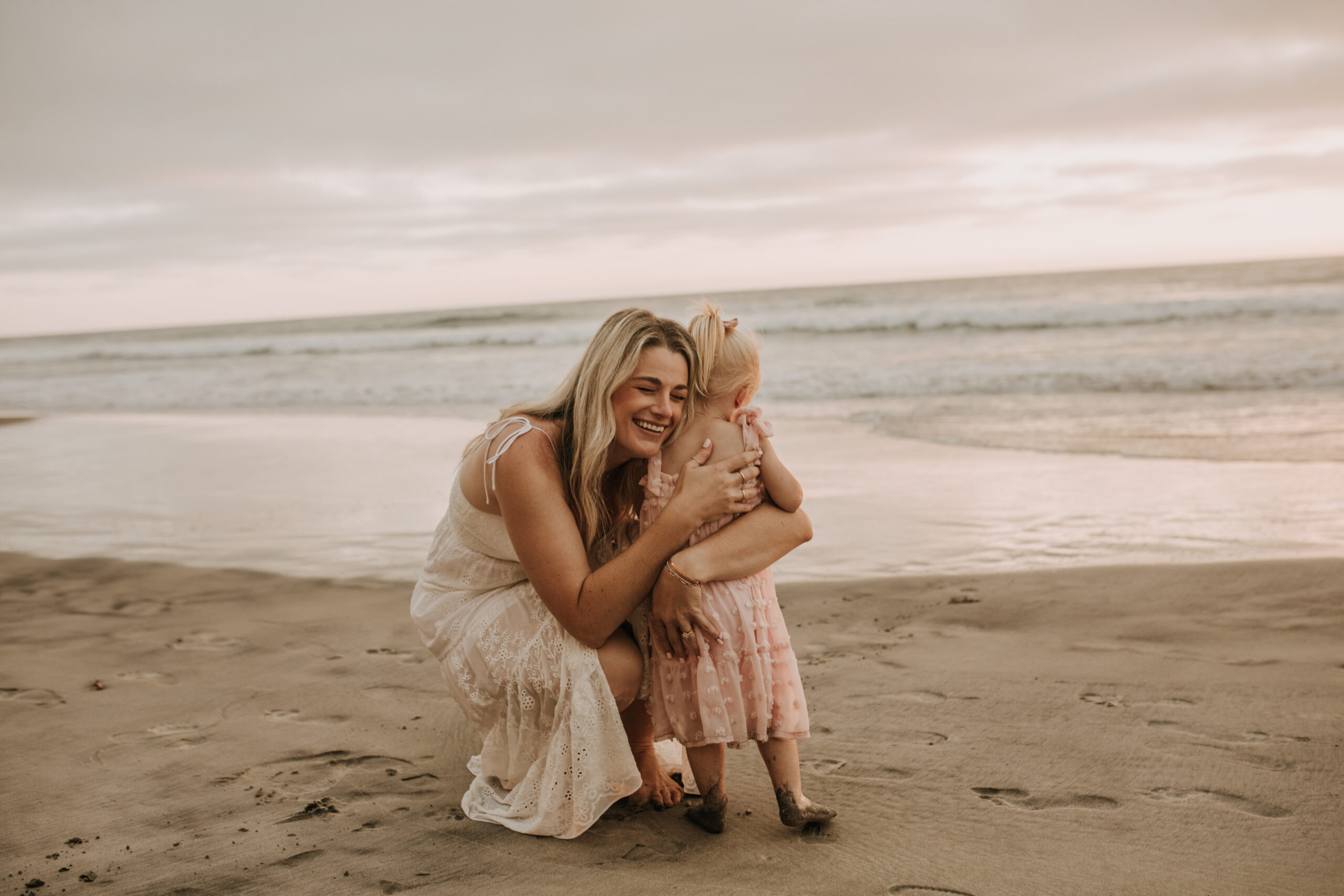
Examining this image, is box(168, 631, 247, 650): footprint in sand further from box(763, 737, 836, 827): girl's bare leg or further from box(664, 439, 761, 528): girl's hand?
box(763, 737, 836, 827): girl's bare leg

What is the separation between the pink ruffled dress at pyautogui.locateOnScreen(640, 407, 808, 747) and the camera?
246cm

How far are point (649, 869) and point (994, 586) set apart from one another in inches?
114

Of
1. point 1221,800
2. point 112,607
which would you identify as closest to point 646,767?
point 1221,800

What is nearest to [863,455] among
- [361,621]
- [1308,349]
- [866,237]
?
[361,621]

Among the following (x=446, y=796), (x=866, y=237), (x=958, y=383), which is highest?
(x=866, y=237)

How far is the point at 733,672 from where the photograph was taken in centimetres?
247

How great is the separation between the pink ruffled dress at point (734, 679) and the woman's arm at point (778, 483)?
0.15 m

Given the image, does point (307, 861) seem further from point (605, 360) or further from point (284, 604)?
point (284, 604)

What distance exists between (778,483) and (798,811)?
0.91m

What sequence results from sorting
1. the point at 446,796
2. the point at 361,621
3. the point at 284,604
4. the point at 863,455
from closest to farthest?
the point at 446,796
the point at 361,621
the point at 284,604
the point at 863,455

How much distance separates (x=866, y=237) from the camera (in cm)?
3541

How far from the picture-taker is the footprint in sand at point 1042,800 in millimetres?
2592

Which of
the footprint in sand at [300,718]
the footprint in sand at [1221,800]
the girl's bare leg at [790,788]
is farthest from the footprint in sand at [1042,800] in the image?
the footprint in sand at [300,718]

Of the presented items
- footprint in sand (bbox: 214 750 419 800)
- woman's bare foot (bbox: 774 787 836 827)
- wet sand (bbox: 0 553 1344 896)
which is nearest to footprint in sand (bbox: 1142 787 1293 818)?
wet sand (bbox: 0 553 1344 896)
